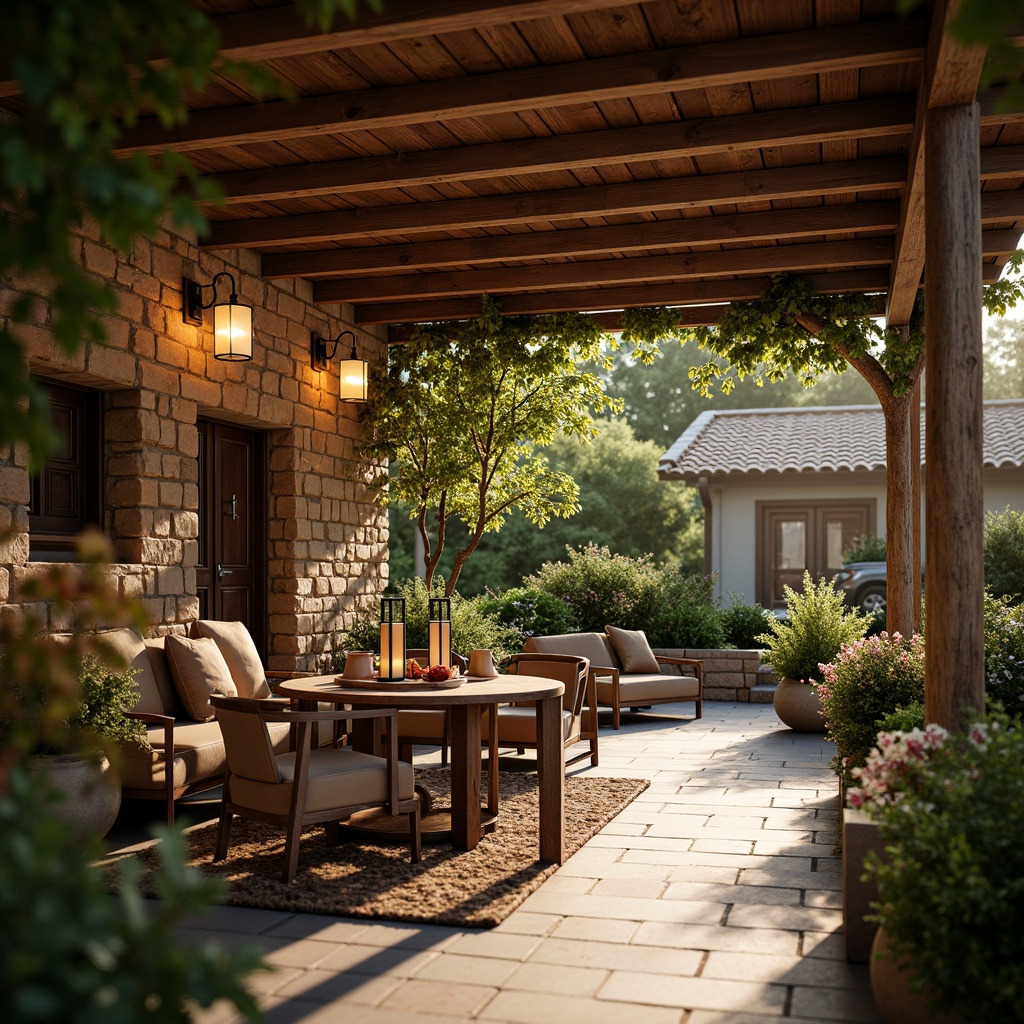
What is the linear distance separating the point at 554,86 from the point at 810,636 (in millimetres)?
4774

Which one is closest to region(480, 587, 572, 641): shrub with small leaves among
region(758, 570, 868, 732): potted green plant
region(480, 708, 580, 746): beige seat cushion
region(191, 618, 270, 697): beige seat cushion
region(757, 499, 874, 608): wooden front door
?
region(758, 570, 868, 732): potted green plant

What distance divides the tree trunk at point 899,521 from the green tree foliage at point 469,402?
2.26 metres

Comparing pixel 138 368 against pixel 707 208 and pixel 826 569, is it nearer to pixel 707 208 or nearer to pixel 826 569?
pixel 707 208

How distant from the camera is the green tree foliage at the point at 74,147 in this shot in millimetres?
1484

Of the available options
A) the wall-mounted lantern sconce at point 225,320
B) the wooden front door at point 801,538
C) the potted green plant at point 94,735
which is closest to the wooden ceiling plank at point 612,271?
the wall-mounted lantern sconce at point 225,320

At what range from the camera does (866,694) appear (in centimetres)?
462

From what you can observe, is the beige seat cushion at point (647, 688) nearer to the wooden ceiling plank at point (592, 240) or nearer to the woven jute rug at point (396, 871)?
the woven jute rug at point (396, 871)

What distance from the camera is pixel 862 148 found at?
535 cm

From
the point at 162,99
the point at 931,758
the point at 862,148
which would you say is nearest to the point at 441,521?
the point at 862,148

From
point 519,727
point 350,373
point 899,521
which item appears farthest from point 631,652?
point 350,373


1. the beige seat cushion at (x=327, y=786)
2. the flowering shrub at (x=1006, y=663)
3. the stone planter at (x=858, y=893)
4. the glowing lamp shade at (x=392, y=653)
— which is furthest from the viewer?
the glowing lamp shade at (x=392, y=653)

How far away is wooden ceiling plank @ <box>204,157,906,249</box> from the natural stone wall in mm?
485

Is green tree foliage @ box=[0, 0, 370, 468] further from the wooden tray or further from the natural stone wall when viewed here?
the wooden tray

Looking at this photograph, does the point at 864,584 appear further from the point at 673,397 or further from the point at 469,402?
the point at 673,397
